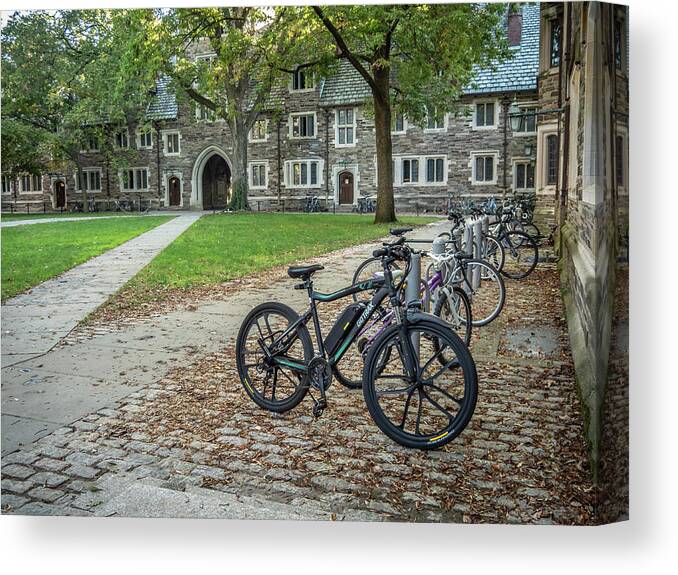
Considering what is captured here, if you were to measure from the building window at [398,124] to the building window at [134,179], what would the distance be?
1.35 m

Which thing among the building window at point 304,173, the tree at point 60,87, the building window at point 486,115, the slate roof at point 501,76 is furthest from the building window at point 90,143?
the building window at point 486,115

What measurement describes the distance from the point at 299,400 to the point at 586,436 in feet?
4.23

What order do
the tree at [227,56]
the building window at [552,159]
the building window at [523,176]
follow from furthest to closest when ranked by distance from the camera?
the tree at [227,56] < the building window at [523,176] < the building window at [552,159]

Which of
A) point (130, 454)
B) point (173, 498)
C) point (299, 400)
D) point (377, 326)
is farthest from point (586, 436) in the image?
point (130, 454)

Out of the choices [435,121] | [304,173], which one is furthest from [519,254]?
[304,173]

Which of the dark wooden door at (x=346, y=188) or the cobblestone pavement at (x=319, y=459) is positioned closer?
the cobblestone pavement at (x=319, y=459)

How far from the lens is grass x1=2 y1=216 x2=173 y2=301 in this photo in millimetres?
3479

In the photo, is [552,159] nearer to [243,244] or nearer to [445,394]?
[445,394]

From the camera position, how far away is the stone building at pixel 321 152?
3412 mm

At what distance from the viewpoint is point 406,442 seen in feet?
9.66

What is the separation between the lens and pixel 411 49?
3447 mm

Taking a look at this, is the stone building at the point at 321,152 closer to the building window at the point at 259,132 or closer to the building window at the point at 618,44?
the building window at the point at 259,132

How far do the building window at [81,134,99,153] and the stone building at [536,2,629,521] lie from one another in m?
2.28

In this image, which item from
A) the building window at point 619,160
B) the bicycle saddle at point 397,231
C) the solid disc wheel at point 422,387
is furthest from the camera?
the bicycle saddle at point 397,231
